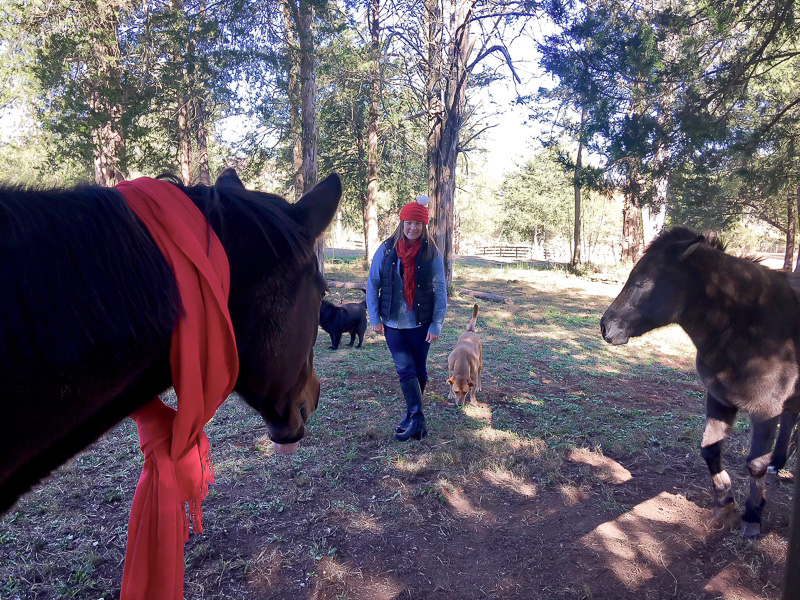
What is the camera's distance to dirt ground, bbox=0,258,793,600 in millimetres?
2941

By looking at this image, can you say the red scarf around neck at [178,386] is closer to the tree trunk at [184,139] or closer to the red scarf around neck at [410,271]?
the red scarf around neck at [410,271]

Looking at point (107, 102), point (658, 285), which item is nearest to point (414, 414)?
point (658, 285)

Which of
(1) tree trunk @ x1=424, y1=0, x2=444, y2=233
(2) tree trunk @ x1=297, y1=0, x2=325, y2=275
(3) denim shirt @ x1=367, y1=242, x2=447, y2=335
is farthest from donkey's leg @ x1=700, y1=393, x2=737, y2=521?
(1) tree trunk @ x1=424, y1=0, x2=444, y2=233

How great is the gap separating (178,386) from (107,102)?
1248 centimetres

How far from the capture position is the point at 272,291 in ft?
3.92

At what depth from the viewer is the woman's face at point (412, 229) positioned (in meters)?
5.03

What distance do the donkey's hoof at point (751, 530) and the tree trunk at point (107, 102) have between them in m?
12.3

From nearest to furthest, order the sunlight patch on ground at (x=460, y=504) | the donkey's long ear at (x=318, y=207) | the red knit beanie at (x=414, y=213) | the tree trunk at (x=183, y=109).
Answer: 1. the donkey's long ear at (x=318, y=207)
2. the sunlight patch on ground at (x=460, y=504)
3. the red knit beanie at (x=414, y=213)
4. the tree trunk at (x=183, y=109)

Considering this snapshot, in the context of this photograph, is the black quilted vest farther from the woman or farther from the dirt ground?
the dirt ground

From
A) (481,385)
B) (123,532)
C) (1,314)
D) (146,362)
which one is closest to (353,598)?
(123,532)

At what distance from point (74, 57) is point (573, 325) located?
13.1 m

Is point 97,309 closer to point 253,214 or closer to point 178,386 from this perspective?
point 178,386

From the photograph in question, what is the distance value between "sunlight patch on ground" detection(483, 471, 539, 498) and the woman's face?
252cm

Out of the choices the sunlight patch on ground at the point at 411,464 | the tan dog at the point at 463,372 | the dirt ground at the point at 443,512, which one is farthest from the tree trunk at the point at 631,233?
the sunlight patch on ground at the point at 411,464
